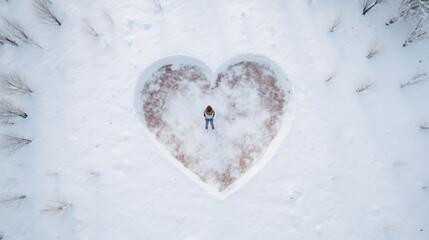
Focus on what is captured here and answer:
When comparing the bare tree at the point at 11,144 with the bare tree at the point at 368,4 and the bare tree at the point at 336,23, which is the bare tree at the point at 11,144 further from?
the bare tree at the point at 368,4

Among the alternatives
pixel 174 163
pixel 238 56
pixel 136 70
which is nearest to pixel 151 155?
pixel 174 163

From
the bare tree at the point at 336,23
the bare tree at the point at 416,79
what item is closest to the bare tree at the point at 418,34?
the bare tree at the point at 416,79

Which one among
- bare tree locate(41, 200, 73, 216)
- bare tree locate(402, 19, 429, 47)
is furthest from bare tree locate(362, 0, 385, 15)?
bare tree locate(41, 200, 73, 216)

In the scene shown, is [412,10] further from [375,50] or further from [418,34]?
[375,50]

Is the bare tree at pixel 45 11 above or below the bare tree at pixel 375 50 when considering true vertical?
above

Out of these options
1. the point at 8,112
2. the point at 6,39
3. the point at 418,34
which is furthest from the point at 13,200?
the point at 418,34

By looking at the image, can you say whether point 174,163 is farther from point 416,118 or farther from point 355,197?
point 416,118

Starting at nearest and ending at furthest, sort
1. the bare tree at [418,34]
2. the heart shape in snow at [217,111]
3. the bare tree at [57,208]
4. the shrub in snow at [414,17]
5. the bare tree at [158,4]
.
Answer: the bare tree at [57,208] < the shrub in snow at [414,17] < the heart shape in snow at [217,111] < the bare tree at [418,34] < the bare tree at [158,4]
